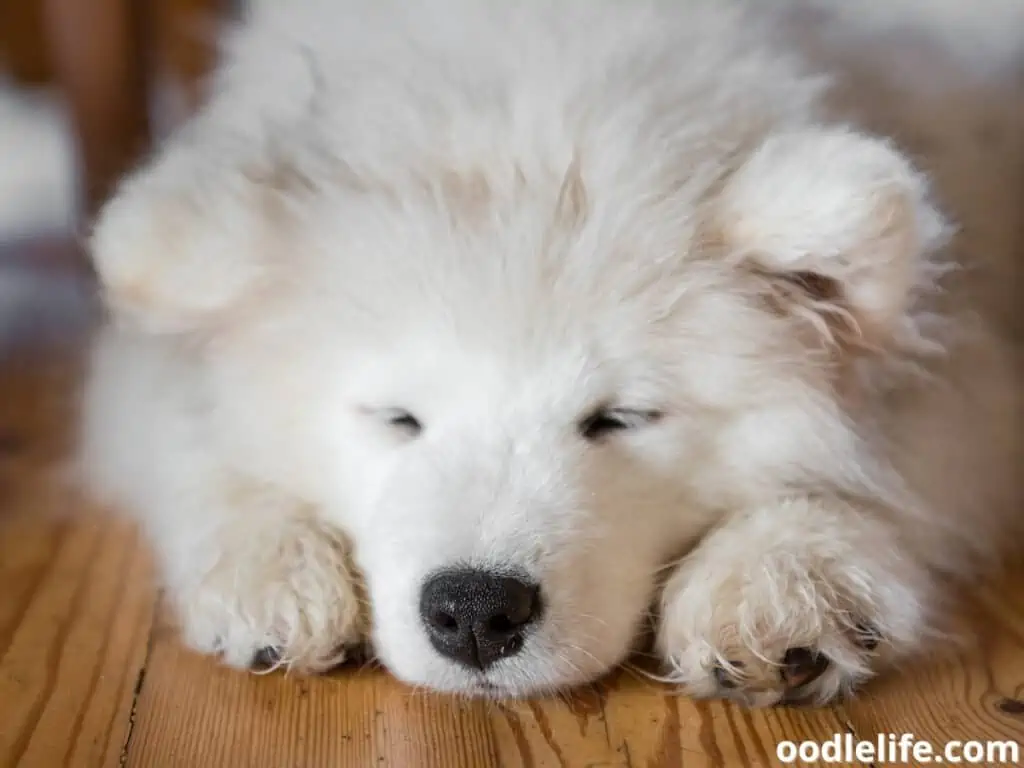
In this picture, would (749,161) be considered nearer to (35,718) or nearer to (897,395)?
(897,395)

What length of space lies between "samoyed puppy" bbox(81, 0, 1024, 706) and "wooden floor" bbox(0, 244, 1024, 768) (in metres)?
0.04

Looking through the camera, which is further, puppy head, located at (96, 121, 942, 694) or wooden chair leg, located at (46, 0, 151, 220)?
wooden chair leg, located at (46, 0, 151, 220)

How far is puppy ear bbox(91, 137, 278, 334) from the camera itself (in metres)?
1.60

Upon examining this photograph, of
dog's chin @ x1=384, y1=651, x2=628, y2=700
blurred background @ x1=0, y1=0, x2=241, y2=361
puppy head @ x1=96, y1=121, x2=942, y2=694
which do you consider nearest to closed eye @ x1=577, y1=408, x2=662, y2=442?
puppy head @ x1=96, y1=121, x2=942, y2=694

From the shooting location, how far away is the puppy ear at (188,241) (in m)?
1.60

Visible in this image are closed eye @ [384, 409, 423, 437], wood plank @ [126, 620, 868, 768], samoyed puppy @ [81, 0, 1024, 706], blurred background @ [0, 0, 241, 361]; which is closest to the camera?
wood plank @ [126, 620, 868, 768]

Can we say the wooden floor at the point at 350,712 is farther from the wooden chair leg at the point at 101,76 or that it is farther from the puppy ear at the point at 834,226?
the wooden chair leg at the point at 101,76

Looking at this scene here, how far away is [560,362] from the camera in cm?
146

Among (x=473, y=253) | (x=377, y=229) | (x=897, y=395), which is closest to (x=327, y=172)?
(x=377, y=229)

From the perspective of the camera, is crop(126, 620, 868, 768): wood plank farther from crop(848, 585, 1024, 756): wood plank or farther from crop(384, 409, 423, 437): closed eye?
crop(384, 409, 423, 437): closed eye

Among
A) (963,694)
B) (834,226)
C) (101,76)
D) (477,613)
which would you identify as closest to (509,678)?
(477,613)

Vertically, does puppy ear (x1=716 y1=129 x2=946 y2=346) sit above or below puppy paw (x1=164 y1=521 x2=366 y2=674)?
above

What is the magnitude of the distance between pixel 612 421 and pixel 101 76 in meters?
2.28

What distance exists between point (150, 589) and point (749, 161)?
102 cm
